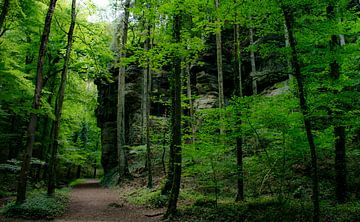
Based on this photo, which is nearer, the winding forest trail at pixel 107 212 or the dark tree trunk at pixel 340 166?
the dark tree trunk at pixel 340 166

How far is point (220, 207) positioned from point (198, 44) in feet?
20.5

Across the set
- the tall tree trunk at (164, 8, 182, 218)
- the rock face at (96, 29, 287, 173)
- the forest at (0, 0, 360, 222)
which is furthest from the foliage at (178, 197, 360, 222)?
the rock face at (96, 29, 287, 173)

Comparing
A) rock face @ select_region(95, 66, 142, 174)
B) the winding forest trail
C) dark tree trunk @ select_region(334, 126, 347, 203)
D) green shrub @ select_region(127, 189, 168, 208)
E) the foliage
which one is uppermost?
rock face @ select_region(95, 66, 142, 174)

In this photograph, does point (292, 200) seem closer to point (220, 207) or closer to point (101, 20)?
point (220, 207)

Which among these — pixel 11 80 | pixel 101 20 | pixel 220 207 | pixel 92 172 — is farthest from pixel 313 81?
pixel 92 172

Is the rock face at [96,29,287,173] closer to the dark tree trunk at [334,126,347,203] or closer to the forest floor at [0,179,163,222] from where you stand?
the forest floor at [0,179,163,222]

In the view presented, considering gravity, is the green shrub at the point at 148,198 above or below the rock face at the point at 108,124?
below

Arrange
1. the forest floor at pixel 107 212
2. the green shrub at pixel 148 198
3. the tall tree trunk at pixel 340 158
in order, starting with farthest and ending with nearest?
the green shrub at pixel 148 198, the forest floor at pixel 107 212, the tall tree trunk at pixel 340 158

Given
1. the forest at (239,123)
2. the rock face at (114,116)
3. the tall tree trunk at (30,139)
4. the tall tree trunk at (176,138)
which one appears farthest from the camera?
the rock face at (114,116)

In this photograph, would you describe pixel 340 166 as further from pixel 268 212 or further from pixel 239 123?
pixel 239 123

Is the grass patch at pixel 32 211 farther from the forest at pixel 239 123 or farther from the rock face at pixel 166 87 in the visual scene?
the rock face at pixel 166 87

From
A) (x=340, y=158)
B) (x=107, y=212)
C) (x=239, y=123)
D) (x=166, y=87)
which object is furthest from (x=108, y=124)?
(x=340, y=158)

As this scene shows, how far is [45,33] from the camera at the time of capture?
11.6 m

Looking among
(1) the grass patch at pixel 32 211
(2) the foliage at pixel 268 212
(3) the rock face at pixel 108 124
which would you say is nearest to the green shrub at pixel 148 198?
(2) the foliage at pixel 268 212
